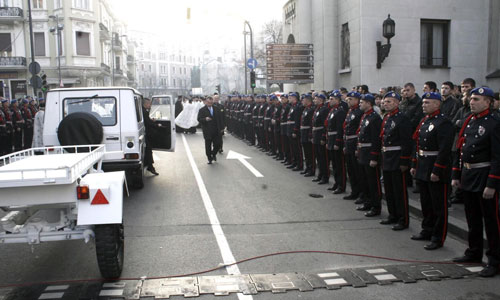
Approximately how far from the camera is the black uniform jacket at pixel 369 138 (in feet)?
26.0

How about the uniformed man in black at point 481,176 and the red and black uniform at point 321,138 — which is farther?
the red and black uniform at point 321,138

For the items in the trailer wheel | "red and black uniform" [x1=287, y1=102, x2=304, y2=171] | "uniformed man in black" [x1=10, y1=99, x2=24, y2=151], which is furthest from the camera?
"uniformed man in black" [x1=10, y1=99, x2=24, y2=151]

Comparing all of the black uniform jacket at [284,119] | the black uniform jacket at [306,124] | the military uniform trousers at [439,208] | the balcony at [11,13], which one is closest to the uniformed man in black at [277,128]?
the black uniform jacket at [284,119]

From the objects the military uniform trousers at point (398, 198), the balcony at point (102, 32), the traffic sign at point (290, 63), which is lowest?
the military uniform trousers at point (398, 198)

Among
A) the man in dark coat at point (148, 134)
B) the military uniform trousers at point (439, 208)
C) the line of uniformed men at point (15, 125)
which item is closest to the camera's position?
the military uniform trousers at point (439, 208)

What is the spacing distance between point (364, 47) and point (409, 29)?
1946 millimetres

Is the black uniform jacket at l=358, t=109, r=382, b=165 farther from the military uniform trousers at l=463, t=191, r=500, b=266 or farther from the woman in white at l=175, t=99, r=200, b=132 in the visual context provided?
the woman in white at l=175, t=99, r=200, b=132

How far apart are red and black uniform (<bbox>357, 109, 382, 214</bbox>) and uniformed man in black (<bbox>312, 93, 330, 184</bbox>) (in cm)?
286

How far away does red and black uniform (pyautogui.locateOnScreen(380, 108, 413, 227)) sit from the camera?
7.20m

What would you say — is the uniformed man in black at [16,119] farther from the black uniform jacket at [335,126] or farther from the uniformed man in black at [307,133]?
the black uniform jacket at [335,126]

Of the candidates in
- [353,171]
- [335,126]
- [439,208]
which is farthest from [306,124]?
[439,208]

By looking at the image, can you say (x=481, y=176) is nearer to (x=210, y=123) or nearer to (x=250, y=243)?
(x=250, y=243)

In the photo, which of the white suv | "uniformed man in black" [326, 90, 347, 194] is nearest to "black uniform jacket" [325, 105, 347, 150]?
"uniformed man in black" [326, 90, 347, 194]

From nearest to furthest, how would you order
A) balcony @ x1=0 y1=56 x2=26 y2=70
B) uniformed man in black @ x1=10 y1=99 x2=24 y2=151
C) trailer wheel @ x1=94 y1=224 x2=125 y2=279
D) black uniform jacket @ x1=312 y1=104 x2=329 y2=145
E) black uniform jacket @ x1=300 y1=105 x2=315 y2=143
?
trailer wheel @ x1=94 y1=224 x2=125 y2=279 < black uniform jacket @ x1=312 y1=104 x2=329 y2=145 < black uniform jacket @ x1=300 y1=105 x2=315 y2=143 < uniformed man in black @ x1=10 y1=99 x2=24 y2=151 < balcony @ x1=0 y1=56 x2=26 y2=70
